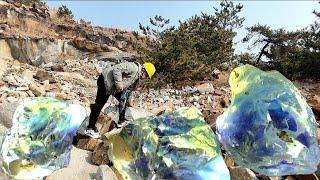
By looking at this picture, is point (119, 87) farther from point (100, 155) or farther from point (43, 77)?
point (43, 77)

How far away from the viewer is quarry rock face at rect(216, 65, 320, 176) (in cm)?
330

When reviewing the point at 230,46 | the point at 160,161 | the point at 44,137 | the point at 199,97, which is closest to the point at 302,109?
the point at 160,161

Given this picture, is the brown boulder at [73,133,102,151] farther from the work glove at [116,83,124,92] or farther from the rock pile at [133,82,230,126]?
the rock pile at [133,82,230,126]

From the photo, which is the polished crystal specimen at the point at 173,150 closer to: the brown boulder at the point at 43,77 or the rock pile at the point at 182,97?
the rock pile at the point at 182,97

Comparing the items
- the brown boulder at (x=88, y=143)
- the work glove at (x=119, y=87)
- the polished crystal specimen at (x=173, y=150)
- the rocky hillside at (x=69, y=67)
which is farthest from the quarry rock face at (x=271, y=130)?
the brown boulder at (x=88, y=143)

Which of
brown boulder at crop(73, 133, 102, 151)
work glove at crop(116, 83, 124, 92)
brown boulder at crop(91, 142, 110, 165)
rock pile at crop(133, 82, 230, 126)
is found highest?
work glove at crop(116, 83, 124, 92)

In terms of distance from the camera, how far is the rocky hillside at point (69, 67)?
8.65 meters

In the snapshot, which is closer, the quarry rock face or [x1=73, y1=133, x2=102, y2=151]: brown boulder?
the quarry rock face

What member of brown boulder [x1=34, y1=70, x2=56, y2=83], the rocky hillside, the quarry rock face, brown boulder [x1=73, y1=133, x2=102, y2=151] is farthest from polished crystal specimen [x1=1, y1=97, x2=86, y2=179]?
brown boulder [x1=34, y1=70, x2=56, y2=83]

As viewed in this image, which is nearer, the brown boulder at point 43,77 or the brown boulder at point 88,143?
the brown boulder at point 88,143

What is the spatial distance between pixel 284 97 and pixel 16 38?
13.8 metres

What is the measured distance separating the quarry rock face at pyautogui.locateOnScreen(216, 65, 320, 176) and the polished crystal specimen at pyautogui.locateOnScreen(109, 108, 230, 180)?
18 centimetres

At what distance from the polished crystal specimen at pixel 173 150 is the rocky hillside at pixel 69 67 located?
158cm

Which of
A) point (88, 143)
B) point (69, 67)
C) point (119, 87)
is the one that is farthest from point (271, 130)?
point (69, 67)
